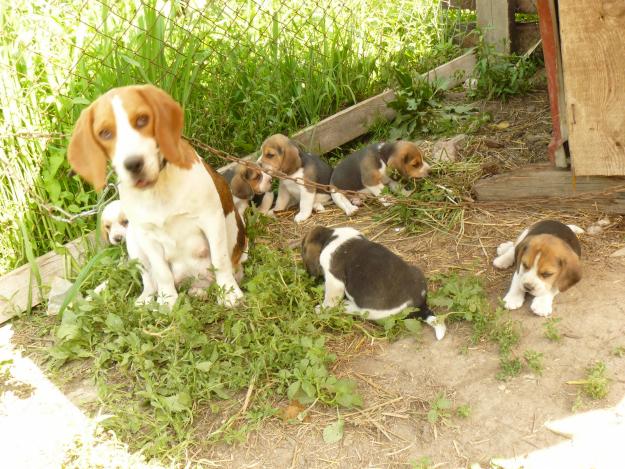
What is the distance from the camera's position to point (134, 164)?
3.50 metres

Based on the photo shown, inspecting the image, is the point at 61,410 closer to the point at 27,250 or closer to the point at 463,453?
the point at 27,250

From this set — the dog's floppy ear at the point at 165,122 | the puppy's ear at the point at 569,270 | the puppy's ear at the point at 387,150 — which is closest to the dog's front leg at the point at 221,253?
the dog's floppy ear at the point at 165,122

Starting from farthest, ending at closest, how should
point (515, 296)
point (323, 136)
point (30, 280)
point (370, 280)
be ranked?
point (323, 136) < point (30, 280) < point (515, 296) < point (370, 280)

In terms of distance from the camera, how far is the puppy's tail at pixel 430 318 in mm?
3943

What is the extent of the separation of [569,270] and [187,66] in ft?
11.7

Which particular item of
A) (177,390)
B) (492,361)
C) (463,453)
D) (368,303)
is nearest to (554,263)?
(492,361)

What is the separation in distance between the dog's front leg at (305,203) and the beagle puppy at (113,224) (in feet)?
4.98

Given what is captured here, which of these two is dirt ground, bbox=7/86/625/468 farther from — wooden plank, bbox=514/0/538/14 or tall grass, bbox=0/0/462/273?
wooden plank, bbox=514/0/538/14

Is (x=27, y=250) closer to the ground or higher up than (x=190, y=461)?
higher up

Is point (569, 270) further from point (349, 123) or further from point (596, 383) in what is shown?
point (349, 123)

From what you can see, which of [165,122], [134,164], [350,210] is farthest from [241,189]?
[134,164]

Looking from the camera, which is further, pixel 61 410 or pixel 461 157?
pixel 461 157

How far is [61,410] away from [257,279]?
4.62 feet

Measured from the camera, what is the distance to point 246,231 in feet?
17.5
